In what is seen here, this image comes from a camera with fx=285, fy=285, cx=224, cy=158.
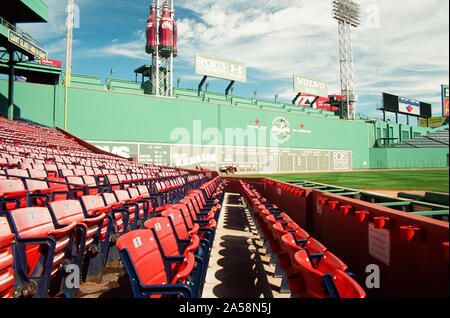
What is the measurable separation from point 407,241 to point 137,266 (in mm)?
2433

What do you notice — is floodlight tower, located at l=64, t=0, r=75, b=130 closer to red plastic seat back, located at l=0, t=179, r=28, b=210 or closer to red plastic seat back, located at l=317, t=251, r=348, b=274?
red plastic seat back, located at l=0, t=179, r=28, b=210

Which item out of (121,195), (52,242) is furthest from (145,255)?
(121,195)

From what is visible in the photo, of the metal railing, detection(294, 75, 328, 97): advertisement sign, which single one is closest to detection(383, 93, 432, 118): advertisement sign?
detection(294, 75, 328, 97): advertisement sign

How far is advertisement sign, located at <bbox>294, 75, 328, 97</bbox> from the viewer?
140ft

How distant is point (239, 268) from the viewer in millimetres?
4230

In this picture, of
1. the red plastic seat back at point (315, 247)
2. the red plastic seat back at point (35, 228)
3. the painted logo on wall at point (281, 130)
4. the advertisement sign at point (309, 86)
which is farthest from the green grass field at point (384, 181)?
the advertisement sign at point (309, 86)

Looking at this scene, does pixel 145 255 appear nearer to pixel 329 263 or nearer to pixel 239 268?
pixel 329 263

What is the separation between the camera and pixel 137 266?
2.13 m

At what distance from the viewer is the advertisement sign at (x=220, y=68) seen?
3328cm

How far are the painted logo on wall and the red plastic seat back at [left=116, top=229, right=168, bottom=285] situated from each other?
107ft

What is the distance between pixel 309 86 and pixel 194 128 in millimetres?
23019

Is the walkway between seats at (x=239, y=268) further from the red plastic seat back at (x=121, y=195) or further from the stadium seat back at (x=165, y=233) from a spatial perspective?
Result: the red plastic seat back at (x=121, y=195)

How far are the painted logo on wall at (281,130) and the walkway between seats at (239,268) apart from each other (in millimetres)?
28514

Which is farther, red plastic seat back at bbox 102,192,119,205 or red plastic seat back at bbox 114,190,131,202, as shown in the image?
red plastic seat back at bbox 114,190,131,202
